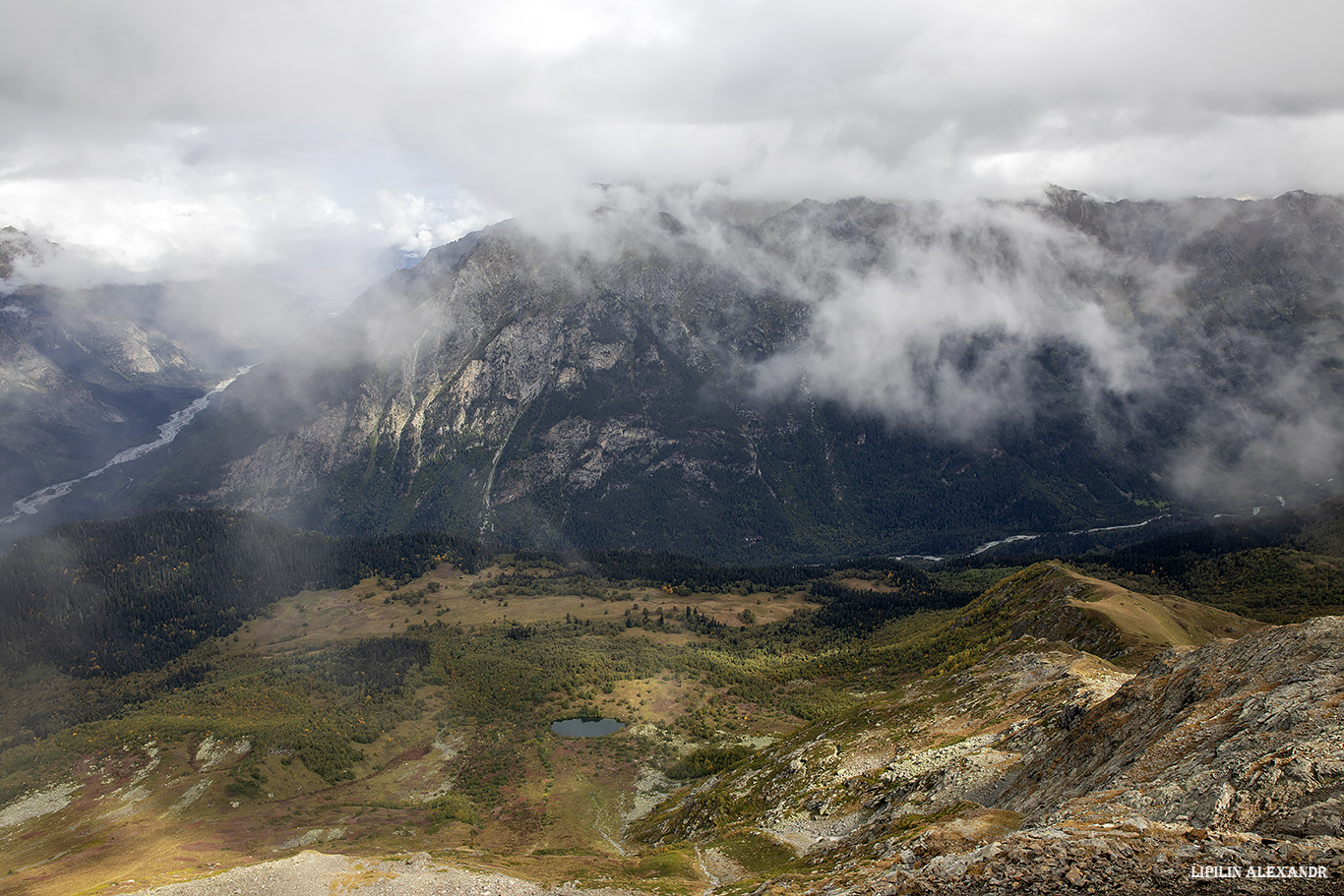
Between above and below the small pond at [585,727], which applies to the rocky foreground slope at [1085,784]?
above

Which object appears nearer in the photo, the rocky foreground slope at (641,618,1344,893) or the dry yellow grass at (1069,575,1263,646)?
the rocky foreground slope at (641,618,1344,893)

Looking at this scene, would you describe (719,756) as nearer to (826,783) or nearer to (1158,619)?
(826,783)

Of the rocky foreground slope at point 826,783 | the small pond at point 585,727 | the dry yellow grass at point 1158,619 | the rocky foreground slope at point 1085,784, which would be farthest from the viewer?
the small pond at point 585,727

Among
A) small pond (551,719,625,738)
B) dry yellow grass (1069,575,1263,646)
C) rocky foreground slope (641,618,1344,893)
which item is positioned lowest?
small pond (551,719,625,738)

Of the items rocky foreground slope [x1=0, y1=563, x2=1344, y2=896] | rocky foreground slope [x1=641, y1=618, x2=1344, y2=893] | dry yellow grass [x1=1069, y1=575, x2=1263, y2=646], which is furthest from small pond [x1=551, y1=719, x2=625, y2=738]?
dry yellow grass [x1=1069, y1=575, x2=1263, y2=646]

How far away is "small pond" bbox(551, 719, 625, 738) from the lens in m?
139

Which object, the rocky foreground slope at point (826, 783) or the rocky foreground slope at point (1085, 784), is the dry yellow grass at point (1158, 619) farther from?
the rocky foreground slope at point (1085, 784)

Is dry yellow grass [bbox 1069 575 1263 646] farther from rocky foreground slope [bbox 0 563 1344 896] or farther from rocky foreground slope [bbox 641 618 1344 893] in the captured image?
rocky foreground slope [bbox 641 618 1344 893]

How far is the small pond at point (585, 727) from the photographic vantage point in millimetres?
139375

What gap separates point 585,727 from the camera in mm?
143000

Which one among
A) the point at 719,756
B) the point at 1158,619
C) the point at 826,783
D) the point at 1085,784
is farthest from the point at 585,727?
the point at 1085,784

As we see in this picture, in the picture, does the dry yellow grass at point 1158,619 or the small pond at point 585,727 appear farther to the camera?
the small pond at point 585,727

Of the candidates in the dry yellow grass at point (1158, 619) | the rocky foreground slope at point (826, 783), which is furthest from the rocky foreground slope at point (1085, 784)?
the dry yellow grass at point (1158, 619)

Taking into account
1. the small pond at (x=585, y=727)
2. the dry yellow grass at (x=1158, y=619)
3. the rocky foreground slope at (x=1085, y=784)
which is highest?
the rocky foreground slope at (x=1085, y=784)
